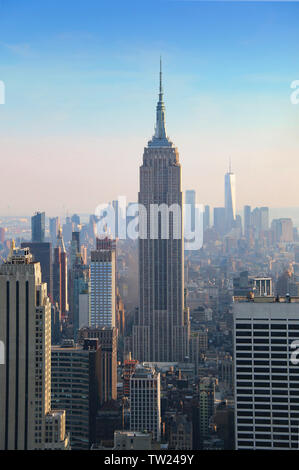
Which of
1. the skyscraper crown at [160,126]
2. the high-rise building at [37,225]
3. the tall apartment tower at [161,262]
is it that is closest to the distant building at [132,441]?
the high-rise building at [37,225]

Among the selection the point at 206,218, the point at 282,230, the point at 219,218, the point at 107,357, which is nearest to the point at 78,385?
the point at 107,357

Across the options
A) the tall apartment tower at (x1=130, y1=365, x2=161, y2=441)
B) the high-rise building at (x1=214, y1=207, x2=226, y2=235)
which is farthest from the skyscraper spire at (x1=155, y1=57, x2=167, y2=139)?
the tall apartment tower at (x1=130, y1=365, x2=161, y2=441)

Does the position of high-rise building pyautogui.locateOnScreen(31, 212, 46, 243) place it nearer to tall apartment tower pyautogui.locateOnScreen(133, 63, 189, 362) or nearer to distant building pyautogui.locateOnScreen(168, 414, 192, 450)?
distant building pyautogui.locateOnScreen(168, 414, 192, 450)

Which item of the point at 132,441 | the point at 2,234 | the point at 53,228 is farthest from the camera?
the point at 53,228

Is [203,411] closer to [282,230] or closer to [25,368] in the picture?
[282,230]

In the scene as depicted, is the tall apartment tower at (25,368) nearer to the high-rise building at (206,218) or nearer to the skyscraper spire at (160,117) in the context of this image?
the high-rise building at (206,218)
